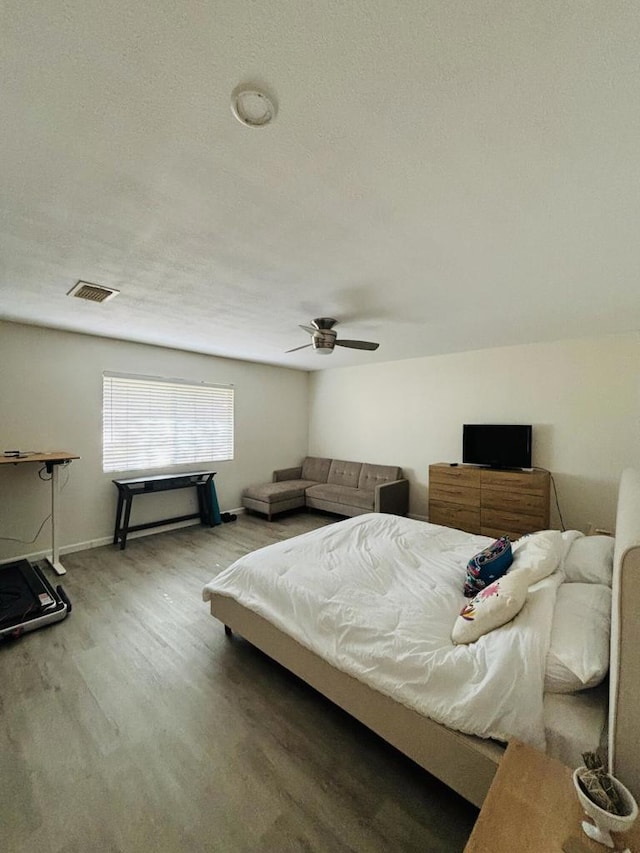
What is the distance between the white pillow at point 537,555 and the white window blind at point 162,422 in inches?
173

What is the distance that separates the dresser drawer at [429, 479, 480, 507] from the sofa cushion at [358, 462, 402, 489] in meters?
0.81

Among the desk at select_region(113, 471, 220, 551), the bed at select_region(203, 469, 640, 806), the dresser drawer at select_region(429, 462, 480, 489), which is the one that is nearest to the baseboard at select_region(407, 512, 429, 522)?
the dresser drawer at select_region(429, 462, 480, 489)

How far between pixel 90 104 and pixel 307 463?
575 centimetres

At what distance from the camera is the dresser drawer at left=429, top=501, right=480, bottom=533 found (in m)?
4.25

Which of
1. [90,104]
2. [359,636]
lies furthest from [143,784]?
[90,104]

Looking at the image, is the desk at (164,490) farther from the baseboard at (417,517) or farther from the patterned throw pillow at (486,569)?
the patterned throw pillow at (486,569)

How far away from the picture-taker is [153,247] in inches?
78.7

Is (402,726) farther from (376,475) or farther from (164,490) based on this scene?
(376,475)

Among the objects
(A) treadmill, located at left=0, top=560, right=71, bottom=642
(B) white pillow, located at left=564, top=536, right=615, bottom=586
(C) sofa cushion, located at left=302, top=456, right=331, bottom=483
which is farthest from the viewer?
(C) sofa cushion, located at left=302, top=456, right=331, bottom=483

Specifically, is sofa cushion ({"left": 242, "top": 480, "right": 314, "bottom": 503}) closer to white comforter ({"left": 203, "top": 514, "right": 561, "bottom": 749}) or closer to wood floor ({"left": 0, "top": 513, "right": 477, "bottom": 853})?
white comforter ({"left": 203, "top": 514, "right": 561, "bottom": 749})

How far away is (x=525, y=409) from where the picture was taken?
436 cm

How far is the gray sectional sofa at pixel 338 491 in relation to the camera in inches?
199

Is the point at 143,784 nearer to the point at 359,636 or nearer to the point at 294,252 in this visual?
the point at 359,636

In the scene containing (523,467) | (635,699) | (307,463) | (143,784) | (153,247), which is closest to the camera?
(635,699)
